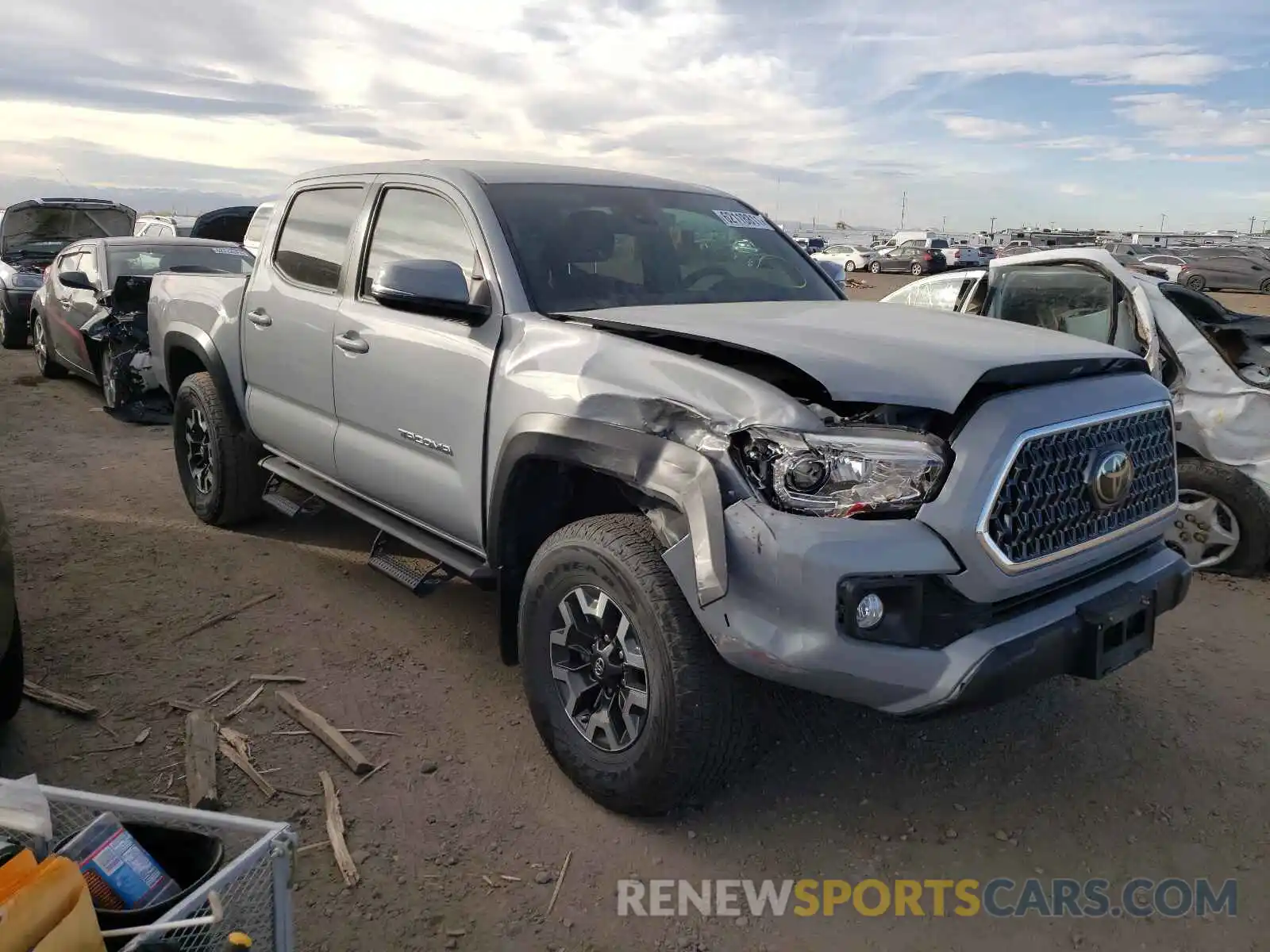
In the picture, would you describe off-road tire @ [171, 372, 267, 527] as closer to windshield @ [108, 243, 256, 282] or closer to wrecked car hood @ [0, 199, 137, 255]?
windshield @ [108, 243, 256, 282]

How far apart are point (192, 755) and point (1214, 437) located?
4975mm

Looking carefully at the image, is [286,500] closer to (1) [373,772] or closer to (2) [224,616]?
(2) [224,616]

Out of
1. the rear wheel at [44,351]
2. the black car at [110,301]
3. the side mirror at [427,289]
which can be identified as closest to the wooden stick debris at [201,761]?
the side mirror at [427,289]

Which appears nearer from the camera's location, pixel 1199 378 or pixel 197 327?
pixel 1199 378

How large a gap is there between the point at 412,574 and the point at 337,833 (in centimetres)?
113

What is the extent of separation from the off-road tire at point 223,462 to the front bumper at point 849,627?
11.9 feet

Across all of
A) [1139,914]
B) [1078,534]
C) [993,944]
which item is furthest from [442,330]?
[1139,914]

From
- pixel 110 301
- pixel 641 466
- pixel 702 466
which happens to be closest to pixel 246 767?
pixel 641 466

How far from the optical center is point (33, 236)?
47.1ft

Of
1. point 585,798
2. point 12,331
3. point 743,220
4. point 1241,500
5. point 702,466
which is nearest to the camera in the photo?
point 702,466

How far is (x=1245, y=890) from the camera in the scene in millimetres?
2646

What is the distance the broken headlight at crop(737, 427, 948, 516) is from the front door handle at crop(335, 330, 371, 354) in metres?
2.11

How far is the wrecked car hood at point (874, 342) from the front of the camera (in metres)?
2.44

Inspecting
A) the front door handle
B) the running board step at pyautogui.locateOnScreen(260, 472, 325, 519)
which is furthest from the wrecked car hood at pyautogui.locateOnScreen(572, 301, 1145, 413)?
the running board step at pyautogui.locateOnScreen(260, 472, 325, 519)
